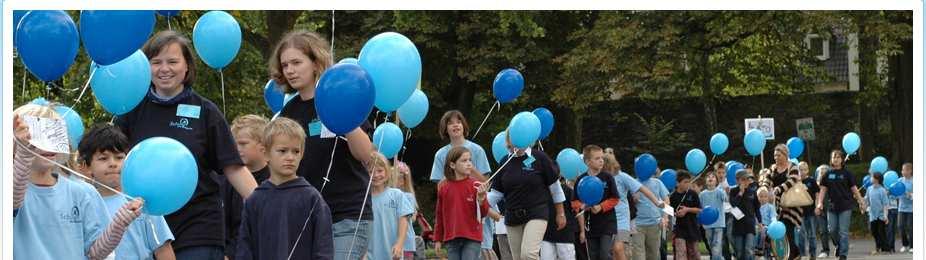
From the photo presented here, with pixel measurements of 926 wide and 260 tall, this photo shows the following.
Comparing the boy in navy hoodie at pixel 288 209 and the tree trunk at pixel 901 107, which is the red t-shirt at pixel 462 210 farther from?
the tree trunk at pixel 901 107

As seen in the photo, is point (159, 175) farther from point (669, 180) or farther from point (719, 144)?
point (719, 144)

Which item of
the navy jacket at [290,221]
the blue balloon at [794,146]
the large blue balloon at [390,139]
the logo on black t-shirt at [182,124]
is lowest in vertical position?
the navy jacket at [290,221]

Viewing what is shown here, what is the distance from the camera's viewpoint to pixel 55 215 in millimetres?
5387

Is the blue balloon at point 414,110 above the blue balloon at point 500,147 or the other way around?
above

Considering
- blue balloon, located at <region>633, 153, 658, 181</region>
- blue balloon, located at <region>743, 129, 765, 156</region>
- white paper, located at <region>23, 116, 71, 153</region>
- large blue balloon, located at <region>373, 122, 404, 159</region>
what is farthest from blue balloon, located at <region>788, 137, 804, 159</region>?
white paper, located at <region>23, 116, 71, 153</region>

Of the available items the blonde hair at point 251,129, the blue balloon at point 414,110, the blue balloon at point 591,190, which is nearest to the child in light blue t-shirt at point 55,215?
the blonde hair at point 251,129

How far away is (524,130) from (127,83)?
613 centimetres

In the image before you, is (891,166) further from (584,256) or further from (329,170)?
(329,170)

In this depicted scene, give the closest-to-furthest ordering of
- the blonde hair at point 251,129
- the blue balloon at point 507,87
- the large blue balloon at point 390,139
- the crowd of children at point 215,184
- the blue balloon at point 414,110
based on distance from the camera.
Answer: the crowd of children at point 215,184, the blonde hair at point 251,129, the large blue balloon at point 390,139, the blue balloon at point 414,110, the blue balloon at point 507,87

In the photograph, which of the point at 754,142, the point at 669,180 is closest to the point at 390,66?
the point at 669,180

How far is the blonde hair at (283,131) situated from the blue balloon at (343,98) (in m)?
0.14

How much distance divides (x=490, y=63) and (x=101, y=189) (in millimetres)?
22813

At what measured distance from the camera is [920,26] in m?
6.46

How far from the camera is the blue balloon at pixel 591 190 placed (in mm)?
13430
